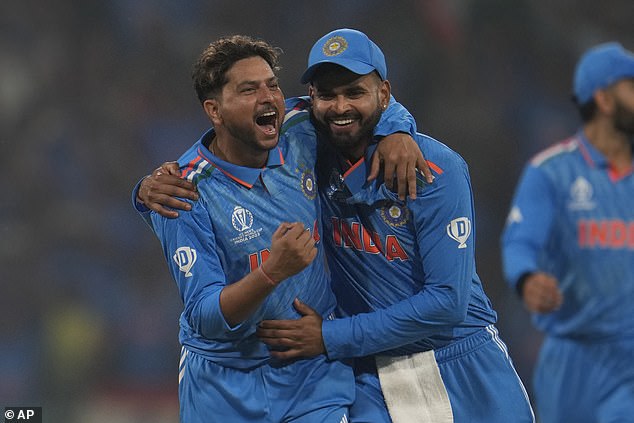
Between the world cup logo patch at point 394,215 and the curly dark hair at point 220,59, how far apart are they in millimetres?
653

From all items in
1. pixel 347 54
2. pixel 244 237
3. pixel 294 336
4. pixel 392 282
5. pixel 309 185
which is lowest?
pixel 294 336

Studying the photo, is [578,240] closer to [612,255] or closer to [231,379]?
[612,255]

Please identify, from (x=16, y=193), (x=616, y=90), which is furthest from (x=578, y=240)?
(x=16, y=193)

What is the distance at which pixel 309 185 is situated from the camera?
3.45m

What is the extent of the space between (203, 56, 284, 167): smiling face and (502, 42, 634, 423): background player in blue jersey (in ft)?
3.77

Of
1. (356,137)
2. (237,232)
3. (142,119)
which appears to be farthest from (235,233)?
(142,119)

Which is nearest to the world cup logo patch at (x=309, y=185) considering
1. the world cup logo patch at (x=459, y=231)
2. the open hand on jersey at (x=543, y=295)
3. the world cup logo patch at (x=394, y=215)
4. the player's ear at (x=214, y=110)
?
the world cup logo patch at (x=394, y=215)

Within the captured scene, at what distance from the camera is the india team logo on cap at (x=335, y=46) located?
3332 mm

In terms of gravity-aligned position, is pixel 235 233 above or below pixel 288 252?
above

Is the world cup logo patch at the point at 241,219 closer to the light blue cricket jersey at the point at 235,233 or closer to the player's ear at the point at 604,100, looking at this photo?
the light blue cricket jersey at the point at 235,233

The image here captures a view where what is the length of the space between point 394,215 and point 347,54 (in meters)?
0.56

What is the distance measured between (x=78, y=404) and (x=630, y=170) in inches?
191

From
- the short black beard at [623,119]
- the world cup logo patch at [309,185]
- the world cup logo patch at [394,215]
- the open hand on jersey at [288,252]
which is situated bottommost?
the open hand on jersey at [288,252]

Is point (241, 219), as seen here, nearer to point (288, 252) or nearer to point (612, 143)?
point (288, 252)
